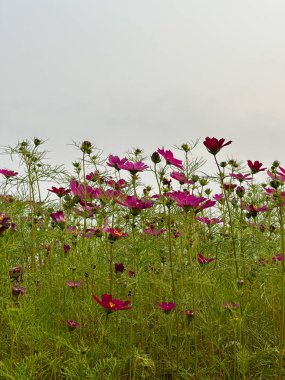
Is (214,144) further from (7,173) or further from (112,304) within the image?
(7,173)

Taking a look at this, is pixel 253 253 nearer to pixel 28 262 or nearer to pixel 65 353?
pixel 65 353

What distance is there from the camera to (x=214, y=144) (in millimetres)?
1872

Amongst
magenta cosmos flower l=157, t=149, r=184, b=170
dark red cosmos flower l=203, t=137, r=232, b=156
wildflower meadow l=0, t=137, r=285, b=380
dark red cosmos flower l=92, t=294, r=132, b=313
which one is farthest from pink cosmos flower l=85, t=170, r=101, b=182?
dark red cosmos flower l=92, t=294, r=132, b=313

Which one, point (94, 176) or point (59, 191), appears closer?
point (59, 191)

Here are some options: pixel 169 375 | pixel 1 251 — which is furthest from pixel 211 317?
pixel 1 251

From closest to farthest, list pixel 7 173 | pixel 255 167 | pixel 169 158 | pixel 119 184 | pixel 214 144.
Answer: pixel 214 144
pixel 169 158
pixel 255 167
pixel 119 184
pixel 7 173

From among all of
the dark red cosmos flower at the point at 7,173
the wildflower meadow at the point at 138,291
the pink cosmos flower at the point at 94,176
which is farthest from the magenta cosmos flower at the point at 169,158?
the dark red cosmos flower at the point at 7,173

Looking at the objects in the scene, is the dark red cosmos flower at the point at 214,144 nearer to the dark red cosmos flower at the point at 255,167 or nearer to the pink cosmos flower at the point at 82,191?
the dark red cosmos flower at the point at 255,167

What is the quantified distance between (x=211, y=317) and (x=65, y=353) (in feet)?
2.21

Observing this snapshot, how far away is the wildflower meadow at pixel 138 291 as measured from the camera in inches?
71.1

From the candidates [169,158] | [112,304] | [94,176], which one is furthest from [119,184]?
[112,304]

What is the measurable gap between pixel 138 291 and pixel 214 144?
30.2 inches

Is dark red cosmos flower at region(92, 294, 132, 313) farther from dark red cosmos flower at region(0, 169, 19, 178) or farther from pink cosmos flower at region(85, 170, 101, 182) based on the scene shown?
dark red cosmos flower at region(0, 169, 19, 178)

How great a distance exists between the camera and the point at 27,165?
2.58 meters
